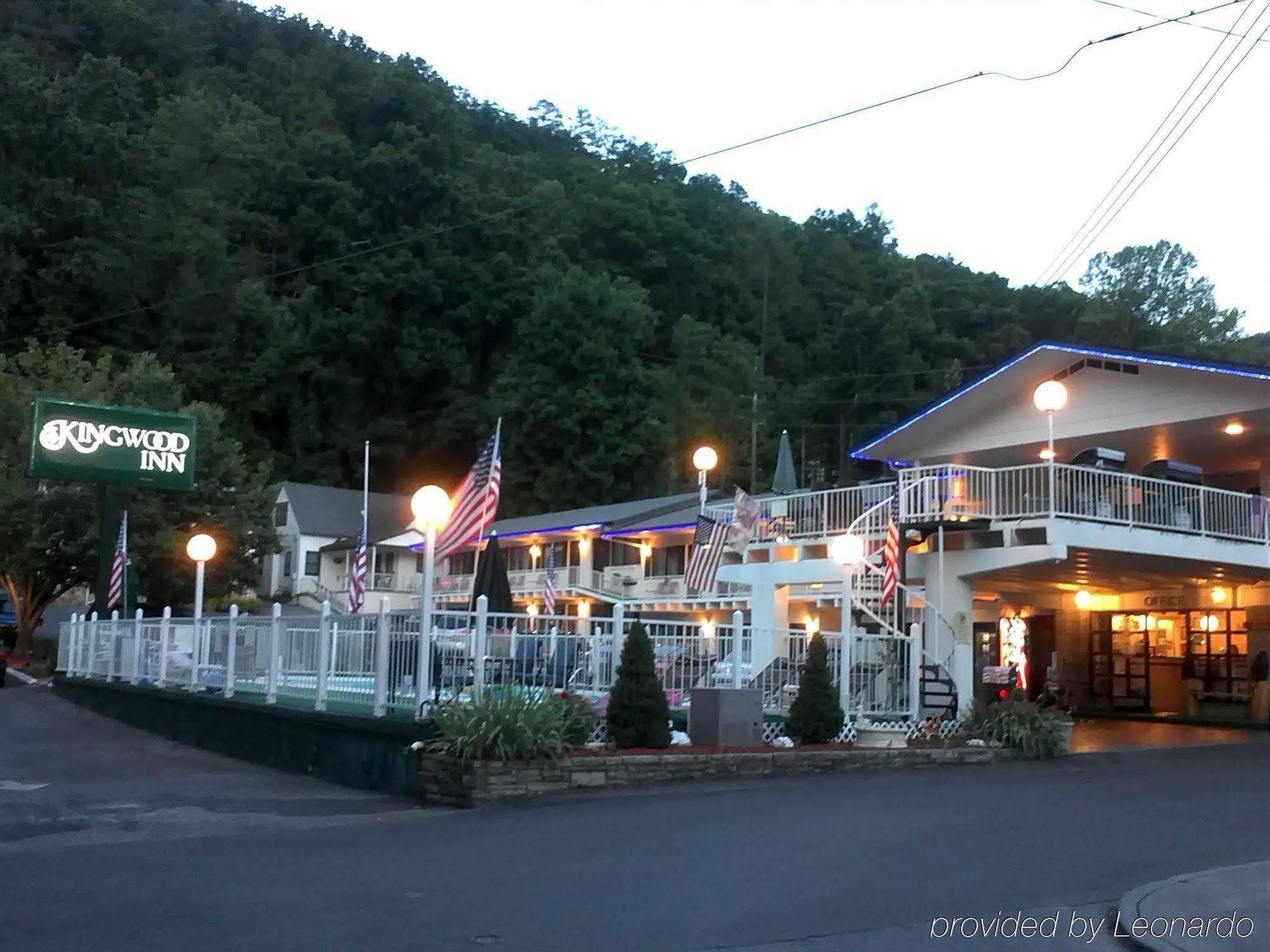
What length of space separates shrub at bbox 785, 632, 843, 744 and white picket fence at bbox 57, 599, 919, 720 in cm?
91

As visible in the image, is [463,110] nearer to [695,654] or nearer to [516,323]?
[516,323]

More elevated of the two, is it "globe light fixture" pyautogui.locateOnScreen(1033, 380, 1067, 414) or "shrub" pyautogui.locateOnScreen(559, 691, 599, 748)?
"globe light fixture" pyautogui.locateOnScreen(1033, 380, 1067, 414)

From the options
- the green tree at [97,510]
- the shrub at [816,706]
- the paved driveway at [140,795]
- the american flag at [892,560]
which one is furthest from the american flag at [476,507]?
the green tree at [97,510]

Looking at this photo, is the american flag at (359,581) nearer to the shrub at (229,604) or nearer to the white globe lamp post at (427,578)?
the white globe lamp post at (427,578)

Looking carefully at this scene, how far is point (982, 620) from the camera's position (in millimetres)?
30281

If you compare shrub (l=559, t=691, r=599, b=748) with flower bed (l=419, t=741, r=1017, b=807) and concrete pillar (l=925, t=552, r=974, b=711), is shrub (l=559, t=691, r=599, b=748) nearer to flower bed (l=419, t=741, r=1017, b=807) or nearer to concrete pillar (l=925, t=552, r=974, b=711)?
flower bed (l=419, t=741, r=1017, b=807)

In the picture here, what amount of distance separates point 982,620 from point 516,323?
4595 cm

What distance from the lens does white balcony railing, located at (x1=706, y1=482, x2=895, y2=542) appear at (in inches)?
986

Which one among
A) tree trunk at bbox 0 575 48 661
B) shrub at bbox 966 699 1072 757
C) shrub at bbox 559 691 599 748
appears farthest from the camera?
tree trunk at bbox 0 575 48 661

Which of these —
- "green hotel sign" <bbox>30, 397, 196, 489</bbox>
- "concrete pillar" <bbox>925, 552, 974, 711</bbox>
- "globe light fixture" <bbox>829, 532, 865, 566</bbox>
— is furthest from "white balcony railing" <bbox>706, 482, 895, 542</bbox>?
"green hotel sign" <bbox>30, 397, 196, 489</bbox>

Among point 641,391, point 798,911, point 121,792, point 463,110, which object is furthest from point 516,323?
point 798,911

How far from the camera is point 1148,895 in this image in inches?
349

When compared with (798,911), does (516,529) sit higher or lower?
higher

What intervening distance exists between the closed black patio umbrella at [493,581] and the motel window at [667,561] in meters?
30.1
